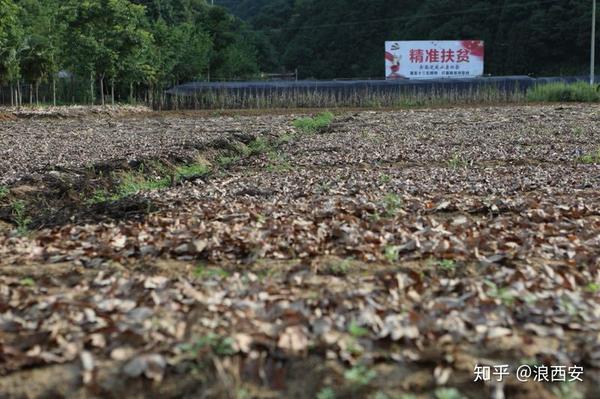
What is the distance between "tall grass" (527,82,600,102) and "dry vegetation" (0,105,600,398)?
93.3 ft

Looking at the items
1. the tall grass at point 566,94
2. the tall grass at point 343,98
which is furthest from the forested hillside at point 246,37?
the tall grass at point 566,94

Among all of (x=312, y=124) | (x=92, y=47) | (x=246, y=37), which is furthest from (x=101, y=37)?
(x=246, y=37)

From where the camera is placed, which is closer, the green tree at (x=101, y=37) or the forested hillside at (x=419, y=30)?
the green tree at (x=101, y=37)

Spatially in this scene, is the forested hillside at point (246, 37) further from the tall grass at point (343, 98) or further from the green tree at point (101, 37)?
the tall grass at point (343, 98)

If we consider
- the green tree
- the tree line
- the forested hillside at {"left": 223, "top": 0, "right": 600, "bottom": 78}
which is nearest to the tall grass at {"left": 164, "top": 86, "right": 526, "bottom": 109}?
the tree line

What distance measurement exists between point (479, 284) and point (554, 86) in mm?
37230

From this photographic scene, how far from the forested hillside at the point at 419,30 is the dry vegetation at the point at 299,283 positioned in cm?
6101

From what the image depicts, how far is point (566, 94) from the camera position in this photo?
37469 millimetres

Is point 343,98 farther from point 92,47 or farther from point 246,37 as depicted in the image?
point 246,37

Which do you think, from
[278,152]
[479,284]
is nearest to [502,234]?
[479,284]

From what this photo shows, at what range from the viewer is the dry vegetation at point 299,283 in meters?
3.64

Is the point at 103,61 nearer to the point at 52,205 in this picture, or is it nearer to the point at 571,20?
the point at 52,205

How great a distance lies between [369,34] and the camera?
80.4 metres

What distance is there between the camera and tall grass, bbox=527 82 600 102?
3659cm
